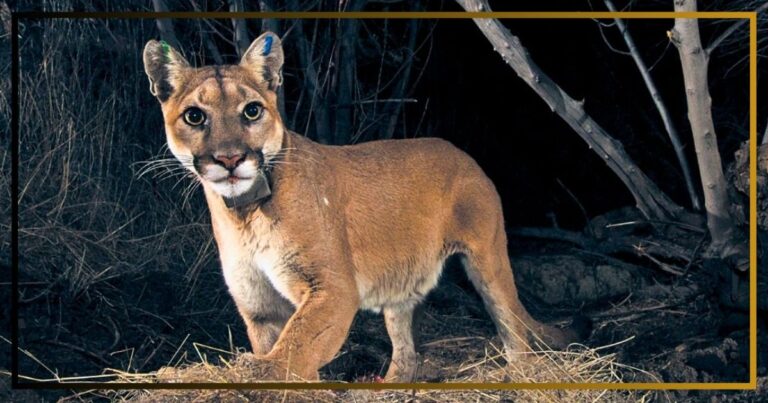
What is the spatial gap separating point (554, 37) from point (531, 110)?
38cm

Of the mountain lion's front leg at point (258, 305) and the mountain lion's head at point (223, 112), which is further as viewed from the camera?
the mountain lion's front leg at point (258, 305)

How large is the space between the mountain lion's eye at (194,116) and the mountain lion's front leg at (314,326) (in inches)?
30.1

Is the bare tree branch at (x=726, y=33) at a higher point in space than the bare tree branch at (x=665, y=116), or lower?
higher

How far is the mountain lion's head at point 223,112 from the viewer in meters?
5.67

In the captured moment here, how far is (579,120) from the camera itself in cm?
663

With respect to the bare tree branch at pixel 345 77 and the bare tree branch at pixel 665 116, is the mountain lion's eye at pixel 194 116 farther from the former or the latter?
the bare tree branch at pixel 665 116

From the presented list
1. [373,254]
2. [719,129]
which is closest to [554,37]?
[719,129]

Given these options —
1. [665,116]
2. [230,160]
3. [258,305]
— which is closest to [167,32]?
[230,160]

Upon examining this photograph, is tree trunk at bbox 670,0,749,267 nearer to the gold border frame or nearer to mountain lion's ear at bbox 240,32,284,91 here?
the gold border frame

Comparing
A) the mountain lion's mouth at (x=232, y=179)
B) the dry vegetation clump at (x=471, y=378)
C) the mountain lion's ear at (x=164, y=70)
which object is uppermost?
the mountain lion's ear at (x=164, y=70)

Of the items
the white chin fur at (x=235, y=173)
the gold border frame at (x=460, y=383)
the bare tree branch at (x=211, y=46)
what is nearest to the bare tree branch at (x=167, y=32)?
the bare tree branch at (x=211, y=46)

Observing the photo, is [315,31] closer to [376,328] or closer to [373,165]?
[373,165]

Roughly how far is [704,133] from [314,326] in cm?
225

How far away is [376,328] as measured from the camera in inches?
261
